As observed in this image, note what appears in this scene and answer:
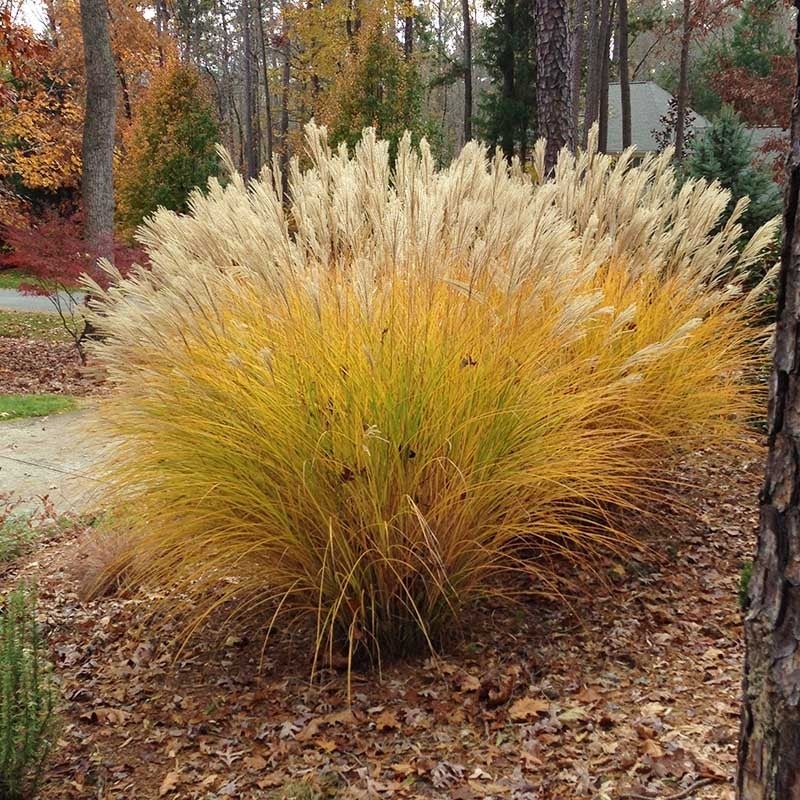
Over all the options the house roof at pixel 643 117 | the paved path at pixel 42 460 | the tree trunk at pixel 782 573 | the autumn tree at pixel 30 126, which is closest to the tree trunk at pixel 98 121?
the autumn tree at pixel 30 126

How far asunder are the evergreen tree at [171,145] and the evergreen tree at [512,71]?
607 centimetres

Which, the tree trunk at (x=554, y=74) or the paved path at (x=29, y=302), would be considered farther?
the paved path at (x=29, y=302)

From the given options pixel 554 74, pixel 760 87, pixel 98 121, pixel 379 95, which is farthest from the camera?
pixel 379 95

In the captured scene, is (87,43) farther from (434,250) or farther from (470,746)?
(470,746)

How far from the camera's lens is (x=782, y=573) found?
1075 mm

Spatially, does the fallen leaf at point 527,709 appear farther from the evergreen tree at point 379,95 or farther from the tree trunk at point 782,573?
the evergreen tree at point 379,95

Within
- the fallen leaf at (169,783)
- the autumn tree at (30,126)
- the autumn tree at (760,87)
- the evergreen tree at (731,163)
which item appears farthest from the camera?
the autumn tree at (760,87)

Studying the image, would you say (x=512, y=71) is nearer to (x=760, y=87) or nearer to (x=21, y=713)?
(x=760, y=87)

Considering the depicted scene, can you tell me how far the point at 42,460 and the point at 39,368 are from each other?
4231mm

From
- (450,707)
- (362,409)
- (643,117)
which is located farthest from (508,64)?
(450,707)

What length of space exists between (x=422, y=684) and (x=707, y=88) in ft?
89.1

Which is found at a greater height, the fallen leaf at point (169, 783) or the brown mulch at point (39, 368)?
the fallen leaf at point (169, 783)

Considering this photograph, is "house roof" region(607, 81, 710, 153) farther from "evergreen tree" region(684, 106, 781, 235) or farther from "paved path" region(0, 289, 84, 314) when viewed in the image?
"paved path" region(0, 289, 84, 314)

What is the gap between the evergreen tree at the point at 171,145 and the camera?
16.1 m
